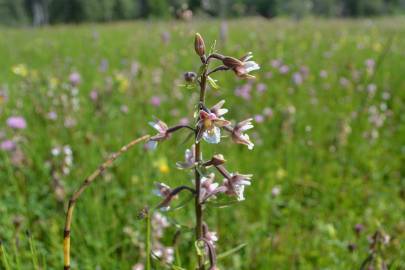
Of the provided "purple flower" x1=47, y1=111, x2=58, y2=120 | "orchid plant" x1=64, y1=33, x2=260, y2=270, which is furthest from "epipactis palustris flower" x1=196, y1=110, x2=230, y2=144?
"purple flower" x1=47, y1=111, x2=58, y2=120

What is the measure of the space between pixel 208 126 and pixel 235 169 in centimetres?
168

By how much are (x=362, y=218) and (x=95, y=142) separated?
1900mm

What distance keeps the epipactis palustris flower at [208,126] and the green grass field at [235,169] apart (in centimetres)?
6

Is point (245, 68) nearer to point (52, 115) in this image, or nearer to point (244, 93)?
point (52, 115)

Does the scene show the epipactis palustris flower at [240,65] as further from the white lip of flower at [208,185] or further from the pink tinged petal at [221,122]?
the white lip of flower at [208,185]

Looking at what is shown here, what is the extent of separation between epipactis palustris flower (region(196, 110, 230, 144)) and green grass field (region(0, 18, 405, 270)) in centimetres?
6

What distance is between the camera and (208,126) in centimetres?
102

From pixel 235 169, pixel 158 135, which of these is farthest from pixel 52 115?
pixel 158 135

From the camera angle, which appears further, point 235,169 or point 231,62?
point 235,169

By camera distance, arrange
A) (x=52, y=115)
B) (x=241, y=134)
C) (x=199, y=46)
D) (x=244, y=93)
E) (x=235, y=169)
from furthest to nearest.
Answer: (x=244, y=93) < (x=52, y=115) < (x=235, y=169) < (x=241, y=134) < (x=199, y=46)

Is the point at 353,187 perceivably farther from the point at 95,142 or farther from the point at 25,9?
the point at 25,9

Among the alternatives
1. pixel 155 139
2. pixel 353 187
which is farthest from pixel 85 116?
pixel 155 139

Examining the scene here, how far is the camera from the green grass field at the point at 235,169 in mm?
2047

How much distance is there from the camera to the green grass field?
80.6 inches
